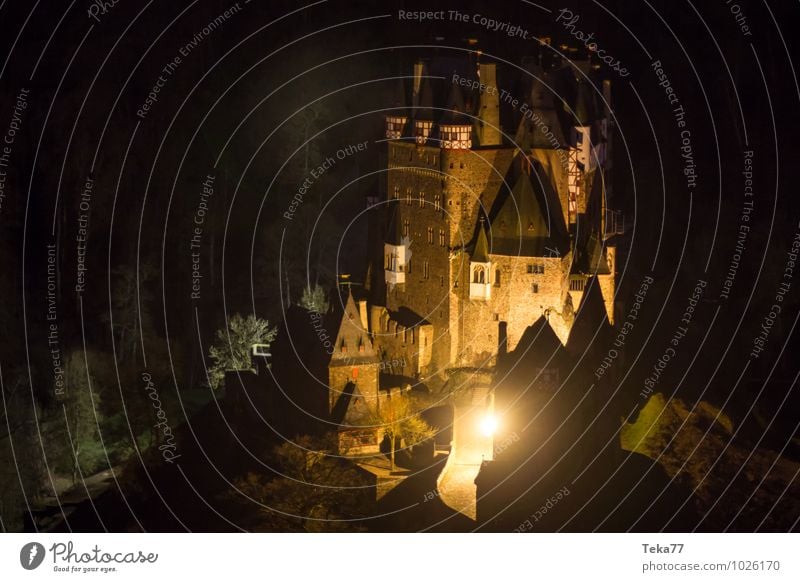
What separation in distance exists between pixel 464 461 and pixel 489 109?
8.64 meters

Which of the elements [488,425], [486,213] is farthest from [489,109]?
[488,425]

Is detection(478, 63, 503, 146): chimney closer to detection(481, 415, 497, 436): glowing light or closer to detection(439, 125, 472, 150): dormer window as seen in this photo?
detection(439, 125, 472, 150): dormer window

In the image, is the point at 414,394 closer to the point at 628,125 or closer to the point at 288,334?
the point at 288,334

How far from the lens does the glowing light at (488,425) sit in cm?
3678

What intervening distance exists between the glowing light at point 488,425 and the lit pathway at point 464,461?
13 centimetres

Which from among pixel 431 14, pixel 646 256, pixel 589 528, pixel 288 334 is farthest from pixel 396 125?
pixel 589 528

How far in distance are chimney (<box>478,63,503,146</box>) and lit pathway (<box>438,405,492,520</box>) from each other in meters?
6.65

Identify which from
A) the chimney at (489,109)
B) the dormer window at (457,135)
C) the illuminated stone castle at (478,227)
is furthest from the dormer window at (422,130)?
the chimney at (489,109)

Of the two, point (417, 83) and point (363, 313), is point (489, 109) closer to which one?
point (417, 83)

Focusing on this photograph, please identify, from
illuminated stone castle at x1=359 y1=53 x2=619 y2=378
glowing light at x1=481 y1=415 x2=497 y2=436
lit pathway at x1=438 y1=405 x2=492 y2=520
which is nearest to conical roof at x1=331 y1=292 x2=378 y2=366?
illuminated stone castle at x1=359 y1=53 x2=619 y2=378

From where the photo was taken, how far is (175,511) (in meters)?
37.6

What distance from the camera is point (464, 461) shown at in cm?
3697

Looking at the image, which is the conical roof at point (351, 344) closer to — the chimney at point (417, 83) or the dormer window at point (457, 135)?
the dormer window at point (457, 135)

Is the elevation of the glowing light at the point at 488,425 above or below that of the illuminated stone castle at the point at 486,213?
below
